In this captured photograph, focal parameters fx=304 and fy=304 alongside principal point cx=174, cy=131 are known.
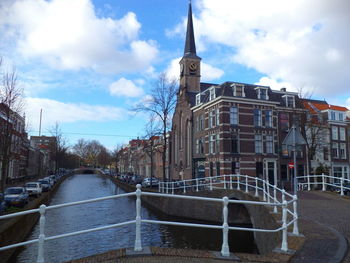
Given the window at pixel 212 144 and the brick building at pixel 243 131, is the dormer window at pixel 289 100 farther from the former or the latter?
the window at pixel 212 144

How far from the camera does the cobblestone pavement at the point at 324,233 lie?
18.9 ft

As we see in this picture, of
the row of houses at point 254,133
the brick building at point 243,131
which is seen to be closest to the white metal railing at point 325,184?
the row of houses at point 254,133

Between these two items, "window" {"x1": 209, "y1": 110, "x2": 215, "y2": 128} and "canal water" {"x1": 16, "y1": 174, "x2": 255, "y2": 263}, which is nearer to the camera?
"canal water" {"x1": 16, "y1": 174, "x2": 255, "y2": 263}

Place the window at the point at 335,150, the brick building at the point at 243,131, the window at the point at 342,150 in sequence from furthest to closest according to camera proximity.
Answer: the window at the point at 342,150 < the window at the point at 335,150 < the brick building at the point at 243,131

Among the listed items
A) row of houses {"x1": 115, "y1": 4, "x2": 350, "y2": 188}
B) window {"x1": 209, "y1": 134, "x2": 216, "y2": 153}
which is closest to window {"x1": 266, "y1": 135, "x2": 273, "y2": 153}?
row of houses {"x1": 115, "y1": 4, "x2": 350, "y2": 188}

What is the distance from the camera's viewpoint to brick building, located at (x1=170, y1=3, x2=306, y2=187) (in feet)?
112

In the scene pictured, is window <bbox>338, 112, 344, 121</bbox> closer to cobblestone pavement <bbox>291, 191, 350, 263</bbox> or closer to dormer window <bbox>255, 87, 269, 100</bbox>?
dormer window <bbox>255, 87, 269, 100</bbox>

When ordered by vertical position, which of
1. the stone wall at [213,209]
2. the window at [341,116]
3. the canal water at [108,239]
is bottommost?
the canal water at [108,239]

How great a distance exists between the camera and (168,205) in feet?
81.7

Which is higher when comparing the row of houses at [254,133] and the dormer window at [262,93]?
the dormer window at [262,93]

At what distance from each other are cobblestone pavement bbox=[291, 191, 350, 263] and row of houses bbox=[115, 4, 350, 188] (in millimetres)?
17689

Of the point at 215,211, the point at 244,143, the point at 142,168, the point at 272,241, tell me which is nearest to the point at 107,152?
the point at 142,168

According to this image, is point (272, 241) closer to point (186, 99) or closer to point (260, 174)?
point (260, 174)

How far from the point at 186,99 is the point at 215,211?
25.6m
